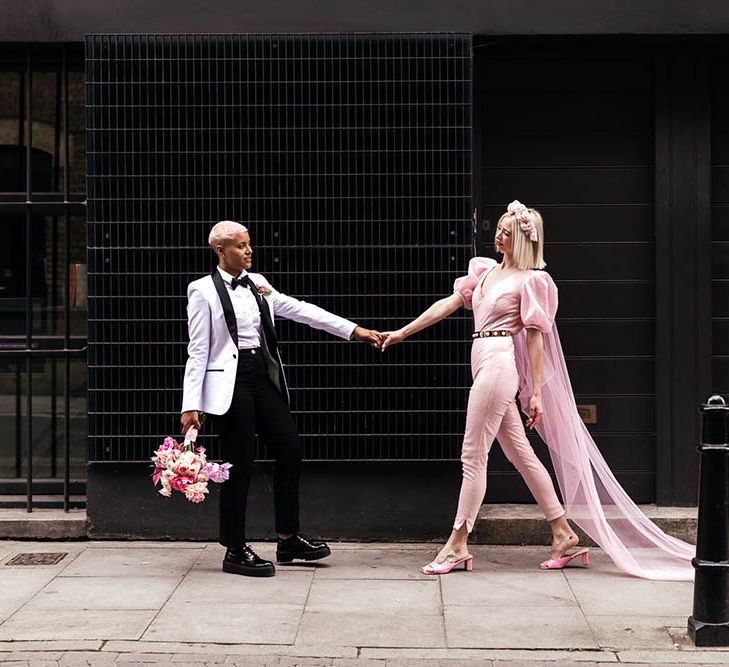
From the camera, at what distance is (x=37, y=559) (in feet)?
26.3

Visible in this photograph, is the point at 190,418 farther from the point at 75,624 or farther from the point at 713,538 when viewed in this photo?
the point at 713,538

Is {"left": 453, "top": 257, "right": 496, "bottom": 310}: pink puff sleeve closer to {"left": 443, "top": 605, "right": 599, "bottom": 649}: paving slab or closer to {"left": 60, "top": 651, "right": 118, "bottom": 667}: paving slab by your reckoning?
{"left": 443, "top": 605, "right": 599, "bottom": 649}: paving slab

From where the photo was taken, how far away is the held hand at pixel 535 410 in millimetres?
7492

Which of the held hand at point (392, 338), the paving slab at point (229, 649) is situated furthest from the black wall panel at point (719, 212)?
the paving slab at point (229, 649)

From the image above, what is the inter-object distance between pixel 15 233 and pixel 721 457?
193 inches

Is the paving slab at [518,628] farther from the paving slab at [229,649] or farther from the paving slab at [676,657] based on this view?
the paving slab at [229,649]

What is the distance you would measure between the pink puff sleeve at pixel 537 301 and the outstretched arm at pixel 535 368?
0.06 metres

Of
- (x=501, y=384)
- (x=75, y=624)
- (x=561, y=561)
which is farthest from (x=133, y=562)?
(x=561, y=561)

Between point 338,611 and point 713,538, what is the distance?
6.27 ft

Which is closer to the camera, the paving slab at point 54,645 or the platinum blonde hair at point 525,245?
the paving slab at point 54,645

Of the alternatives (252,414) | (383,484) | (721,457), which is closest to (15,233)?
(252,414)

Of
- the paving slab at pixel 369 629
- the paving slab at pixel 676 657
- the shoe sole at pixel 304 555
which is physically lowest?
the paving slab at pixel 676 657

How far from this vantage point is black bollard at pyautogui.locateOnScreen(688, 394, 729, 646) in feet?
20.1

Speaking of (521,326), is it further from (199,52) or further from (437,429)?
(199,52)
